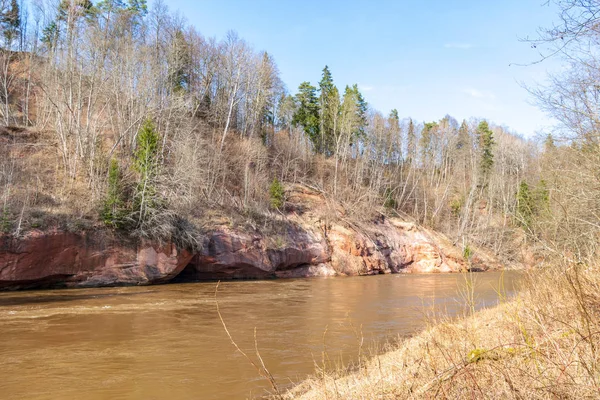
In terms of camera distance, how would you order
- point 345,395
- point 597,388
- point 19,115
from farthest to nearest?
point 19,115 < point 345,395 < point 597,388

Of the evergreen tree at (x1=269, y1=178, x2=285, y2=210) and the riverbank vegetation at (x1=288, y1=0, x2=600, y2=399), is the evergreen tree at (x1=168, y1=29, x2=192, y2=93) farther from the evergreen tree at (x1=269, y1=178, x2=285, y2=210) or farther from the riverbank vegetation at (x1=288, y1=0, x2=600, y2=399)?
the riverbank vegetation at (x1=288, y1=0, x2=600, y2=399)

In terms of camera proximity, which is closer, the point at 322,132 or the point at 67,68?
the point at 67,68

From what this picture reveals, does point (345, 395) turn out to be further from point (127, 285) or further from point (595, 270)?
point (127, 285)

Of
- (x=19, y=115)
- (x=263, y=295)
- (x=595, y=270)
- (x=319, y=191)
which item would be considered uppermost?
(x=19, y=115)

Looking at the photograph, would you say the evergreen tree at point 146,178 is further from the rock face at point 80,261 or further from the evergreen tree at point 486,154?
the evergreen tree at point 486,154

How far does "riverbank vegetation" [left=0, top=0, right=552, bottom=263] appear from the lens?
81.9ft

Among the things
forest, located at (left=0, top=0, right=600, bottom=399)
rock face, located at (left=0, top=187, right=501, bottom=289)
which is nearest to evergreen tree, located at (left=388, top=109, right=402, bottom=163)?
forest, located at (left=0, top=0, right=600, bottom=399)

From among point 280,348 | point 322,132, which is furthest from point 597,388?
point 322,132

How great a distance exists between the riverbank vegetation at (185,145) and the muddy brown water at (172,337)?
5171mm

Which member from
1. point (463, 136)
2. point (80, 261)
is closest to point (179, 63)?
point (80, 261)

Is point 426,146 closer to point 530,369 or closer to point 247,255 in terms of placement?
point 247,255

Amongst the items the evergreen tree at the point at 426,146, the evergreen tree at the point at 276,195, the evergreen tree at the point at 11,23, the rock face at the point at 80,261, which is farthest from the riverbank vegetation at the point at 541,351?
the evergreen tree at the point at 426,146

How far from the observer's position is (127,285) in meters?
23.3

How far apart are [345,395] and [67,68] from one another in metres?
31.6
